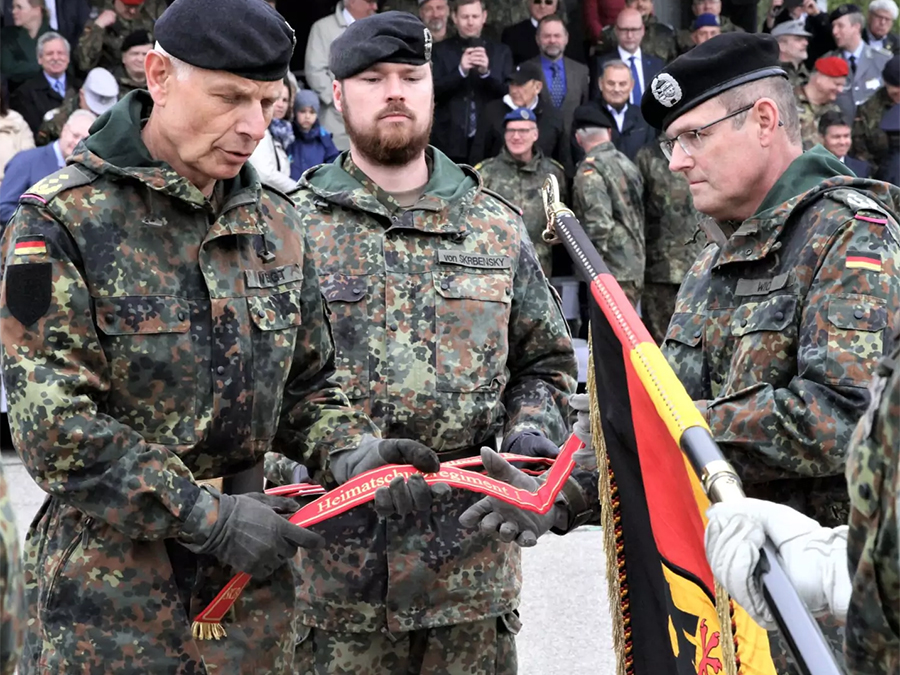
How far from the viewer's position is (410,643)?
4105mm

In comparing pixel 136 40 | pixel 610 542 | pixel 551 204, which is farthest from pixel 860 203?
pixel 136 40

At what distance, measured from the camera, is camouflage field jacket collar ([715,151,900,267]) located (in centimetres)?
351

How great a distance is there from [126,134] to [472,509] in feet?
4.58

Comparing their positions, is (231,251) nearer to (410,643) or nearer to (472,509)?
(472,509)

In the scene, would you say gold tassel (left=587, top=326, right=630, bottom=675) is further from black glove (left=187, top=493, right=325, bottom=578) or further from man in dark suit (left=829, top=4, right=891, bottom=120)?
man in dark suit (left=829, top=4, right=891, bottom=120)

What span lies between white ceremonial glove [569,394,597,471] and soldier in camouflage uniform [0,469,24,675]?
7.06 feet

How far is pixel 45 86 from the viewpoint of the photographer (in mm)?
10398

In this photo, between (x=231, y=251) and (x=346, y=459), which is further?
(x=346, y=459)

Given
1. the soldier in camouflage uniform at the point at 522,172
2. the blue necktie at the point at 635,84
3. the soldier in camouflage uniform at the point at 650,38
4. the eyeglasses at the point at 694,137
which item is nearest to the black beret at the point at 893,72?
the soldier in camouflage uniform at the point at 650,38

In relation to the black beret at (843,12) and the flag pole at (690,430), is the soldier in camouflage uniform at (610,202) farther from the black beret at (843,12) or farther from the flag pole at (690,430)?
the flag pole at (690,430)

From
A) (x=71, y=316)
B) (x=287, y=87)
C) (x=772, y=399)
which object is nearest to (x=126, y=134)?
(x=71, y=316)

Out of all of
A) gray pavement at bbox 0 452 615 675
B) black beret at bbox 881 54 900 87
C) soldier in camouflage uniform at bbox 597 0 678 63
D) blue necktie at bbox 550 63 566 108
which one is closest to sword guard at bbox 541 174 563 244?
gray pavement at bbox 0 452 615 675

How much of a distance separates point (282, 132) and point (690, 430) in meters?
7.81

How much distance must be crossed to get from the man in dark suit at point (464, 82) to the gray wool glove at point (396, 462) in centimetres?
770
